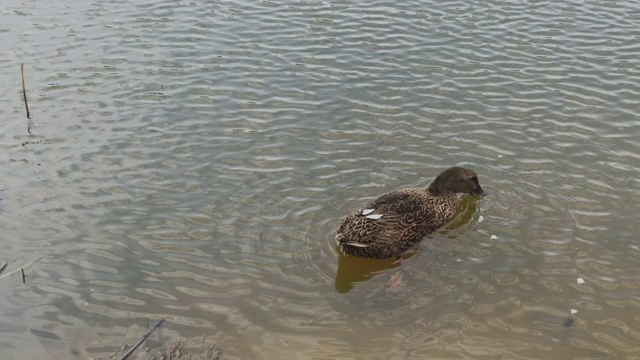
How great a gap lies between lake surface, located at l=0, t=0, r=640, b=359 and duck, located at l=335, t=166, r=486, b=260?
238 millimetres

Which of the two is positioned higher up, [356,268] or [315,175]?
[315,175]

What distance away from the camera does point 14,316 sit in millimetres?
7578

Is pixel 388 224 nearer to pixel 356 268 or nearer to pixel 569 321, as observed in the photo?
pixel 356 268

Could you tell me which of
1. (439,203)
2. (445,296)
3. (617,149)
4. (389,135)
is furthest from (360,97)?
(445,296)

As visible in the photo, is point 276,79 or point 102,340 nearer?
point 102,340

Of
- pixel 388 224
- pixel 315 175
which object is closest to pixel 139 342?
pixel 388 224

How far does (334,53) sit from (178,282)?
7.51 metres

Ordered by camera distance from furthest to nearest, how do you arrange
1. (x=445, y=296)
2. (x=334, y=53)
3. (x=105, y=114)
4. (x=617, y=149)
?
(x=334, y=53) → (x=105, y=114) → (x=617, y=149) → (x=445, y=296)

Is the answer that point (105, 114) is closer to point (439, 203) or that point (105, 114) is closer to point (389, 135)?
point (389, 135)

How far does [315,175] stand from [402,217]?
186 cm

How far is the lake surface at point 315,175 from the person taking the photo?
750 centimetres

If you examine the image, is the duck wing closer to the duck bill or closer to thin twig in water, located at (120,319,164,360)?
the duck bill

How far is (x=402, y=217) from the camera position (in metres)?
8.90

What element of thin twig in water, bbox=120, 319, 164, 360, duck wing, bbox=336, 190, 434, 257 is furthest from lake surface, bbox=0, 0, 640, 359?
duck wing, bbox=336, 190, 434, 257
